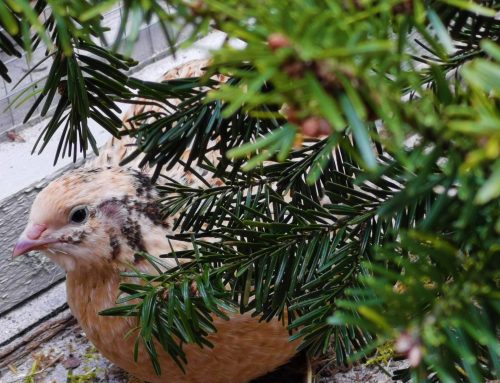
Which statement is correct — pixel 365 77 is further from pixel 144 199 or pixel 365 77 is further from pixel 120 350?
pixel 120 350

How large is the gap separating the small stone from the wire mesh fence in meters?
0.63

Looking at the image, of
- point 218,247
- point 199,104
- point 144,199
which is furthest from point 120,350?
point 199,104

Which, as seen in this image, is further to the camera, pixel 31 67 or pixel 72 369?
pixel 31 67

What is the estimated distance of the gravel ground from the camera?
2000 millimetres

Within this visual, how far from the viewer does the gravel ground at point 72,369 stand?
2000 mm

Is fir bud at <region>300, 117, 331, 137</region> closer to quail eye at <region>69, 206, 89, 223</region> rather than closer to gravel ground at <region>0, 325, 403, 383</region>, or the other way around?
quail eye at <region>69, 206, 89, 223</region>

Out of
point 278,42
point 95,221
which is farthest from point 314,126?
point 95,221

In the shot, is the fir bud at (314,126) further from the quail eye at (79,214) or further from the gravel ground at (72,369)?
the gravel ground at (72,369)

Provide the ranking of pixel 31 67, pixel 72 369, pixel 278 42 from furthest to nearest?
pixel 31 67, pixel 72 369, pixel 278 42

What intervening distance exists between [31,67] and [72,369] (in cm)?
80

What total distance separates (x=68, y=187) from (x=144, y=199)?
0.48 feet

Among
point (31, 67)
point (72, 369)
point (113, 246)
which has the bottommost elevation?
point (72, 369)

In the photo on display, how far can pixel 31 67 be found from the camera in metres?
2.30

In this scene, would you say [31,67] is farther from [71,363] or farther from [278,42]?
[278,42]
